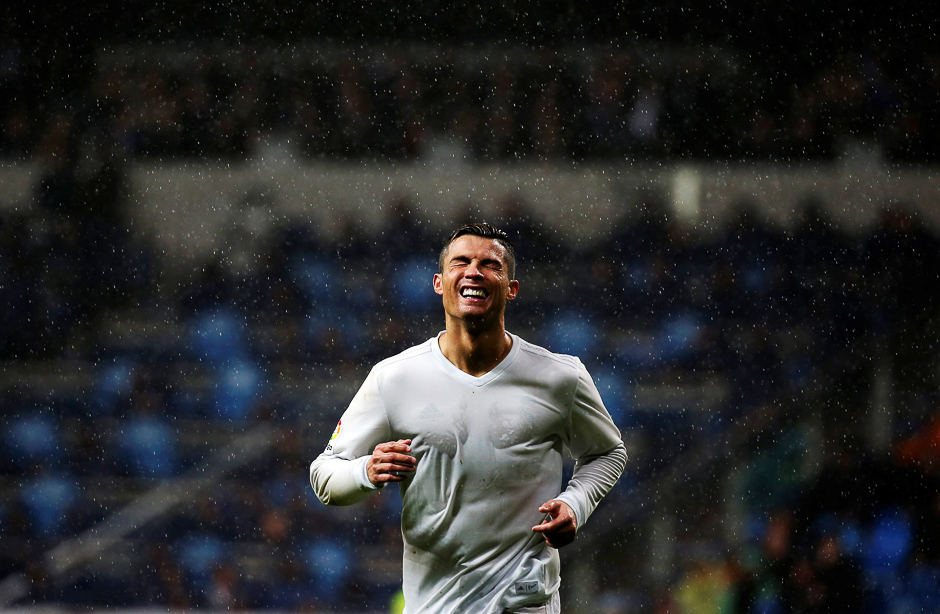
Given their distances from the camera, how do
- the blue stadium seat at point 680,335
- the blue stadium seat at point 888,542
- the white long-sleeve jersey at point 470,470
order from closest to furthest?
the white long-sleeve jersey at point 470,470, the blue stadium seat at point 888,542, the blue stadium seat at point 680,335

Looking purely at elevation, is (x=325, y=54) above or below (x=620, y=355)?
above

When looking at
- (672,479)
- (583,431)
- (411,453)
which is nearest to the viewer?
(411,453)

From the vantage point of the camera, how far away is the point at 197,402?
345 centimetres

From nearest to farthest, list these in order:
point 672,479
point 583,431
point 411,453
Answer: point 411,453 → point 583,431 → point 672,479

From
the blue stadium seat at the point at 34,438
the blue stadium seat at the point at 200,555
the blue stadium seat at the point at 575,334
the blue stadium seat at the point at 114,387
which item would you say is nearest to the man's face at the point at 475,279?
the blue stadium seat at the point at 575,334

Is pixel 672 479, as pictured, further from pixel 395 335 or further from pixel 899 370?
pixel 395 335

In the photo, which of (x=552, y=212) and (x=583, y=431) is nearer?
(x=583, y=431)

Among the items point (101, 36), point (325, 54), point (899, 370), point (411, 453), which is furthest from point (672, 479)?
point (101, 36)

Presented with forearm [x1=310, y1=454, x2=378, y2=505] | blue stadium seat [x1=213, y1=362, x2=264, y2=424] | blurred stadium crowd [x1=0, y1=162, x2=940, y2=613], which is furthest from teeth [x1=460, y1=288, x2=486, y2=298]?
blue stadium seat [x1=213, y1=362, x2=264, y2=424]

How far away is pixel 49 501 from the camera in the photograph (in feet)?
11.2

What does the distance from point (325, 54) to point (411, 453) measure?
2.34 metres

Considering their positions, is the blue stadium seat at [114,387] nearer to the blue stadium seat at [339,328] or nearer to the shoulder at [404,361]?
the blue stadium seat at [339,328]

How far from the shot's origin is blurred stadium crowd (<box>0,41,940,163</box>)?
341cm

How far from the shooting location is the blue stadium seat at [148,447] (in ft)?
11.2
